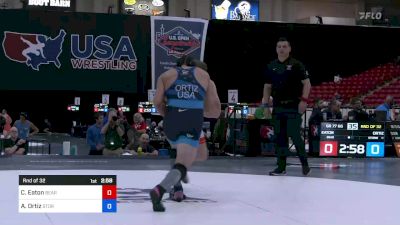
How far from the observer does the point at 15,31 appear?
21031 mm

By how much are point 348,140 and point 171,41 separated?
10056mm

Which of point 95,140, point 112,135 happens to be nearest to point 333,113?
point 112,135

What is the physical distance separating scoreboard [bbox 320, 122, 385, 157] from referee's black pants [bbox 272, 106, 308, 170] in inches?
182

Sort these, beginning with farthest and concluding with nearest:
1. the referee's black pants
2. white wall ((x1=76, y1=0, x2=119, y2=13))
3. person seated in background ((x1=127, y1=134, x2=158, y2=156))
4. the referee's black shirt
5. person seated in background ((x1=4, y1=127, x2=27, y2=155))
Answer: white wall ((x1=76, y1=0, x2=119, y2=13)) → person seated in background ((x1=127, y1=134, x2=158, y2=156)) → person seated in background ((x1=4, y1=127, x2=27, y2=155)) → the referee's black pants → the referee's black shirt

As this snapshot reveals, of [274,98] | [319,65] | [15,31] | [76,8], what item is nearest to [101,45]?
[15,31]

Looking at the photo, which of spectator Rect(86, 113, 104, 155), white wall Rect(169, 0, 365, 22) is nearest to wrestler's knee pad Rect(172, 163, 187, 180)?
spectator Rect(86, 113, 104, 155)

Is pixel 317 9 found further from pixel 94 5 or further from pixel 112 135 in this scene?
pixel 112 135

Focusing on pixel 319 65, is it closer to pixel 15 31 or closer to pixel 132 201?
pixel 15 31

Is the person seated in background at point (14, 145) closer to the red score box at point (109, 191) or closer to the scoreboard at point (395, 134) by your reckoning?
the scoreboard at point (395, 134)

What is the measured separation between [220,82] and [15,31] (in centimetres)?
751

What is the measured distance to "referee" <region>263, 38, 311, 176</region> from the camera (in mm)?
7762
